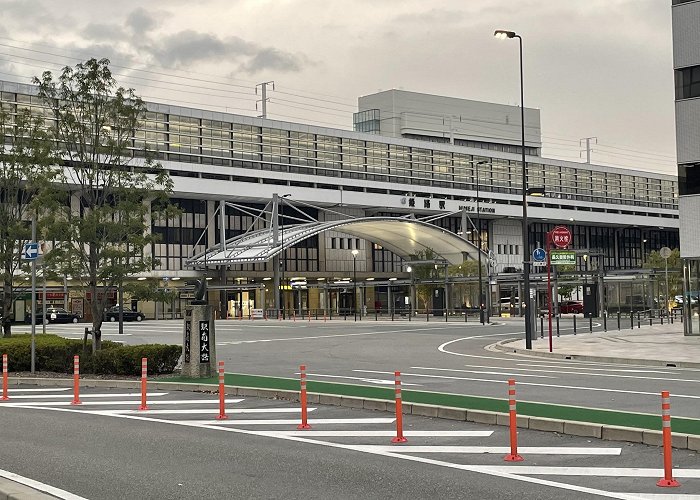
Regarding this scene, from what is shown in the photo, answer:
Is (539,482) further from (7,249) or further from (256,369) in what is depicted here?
(7,249)

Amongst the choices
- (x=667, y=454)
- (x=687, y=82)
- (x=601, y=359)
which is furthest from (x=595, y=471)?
(x=687, y=82)

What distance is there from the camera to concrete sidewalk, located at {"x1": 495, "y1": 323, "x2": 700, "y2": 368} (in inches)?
1066

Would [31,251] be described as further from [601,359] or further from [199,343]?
[601,359]

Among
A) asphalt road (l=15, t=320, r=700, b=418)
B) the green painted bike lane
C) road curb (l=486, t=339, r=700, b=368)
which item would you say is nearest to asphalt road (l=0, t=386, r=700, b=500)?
the green painted bike lane

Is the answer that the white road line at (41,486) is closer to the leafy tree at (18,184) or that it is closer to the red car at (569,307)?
the leafy tree at (18,184)

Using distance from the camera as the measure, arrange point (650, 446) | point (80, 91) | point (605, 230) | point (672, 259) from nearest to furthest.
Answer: point (650, 446)
point (80, 91)
point (672, 259)
point (605, 230)

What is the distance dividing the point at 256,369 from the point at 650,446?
15507 millimetres

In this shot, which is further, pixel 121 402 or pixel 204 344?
pixel 204 344

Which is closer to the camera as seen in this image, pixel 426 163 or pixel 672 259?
pixel 672 259

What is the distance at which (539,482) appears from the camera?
9898mm

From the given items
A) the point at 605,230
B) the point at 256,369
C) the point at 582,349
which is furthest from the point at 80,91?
the point at 605,230

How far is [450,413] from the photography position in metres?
15.1

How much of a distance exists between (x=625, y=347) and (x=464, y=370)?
10.1 meters

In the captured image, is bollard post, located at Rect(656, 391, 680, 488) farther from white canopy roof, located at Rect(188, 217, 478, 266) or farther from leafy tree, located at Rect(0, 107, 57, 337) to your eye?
white canopy roof, located at Rect(188, 217, 478, 266)
